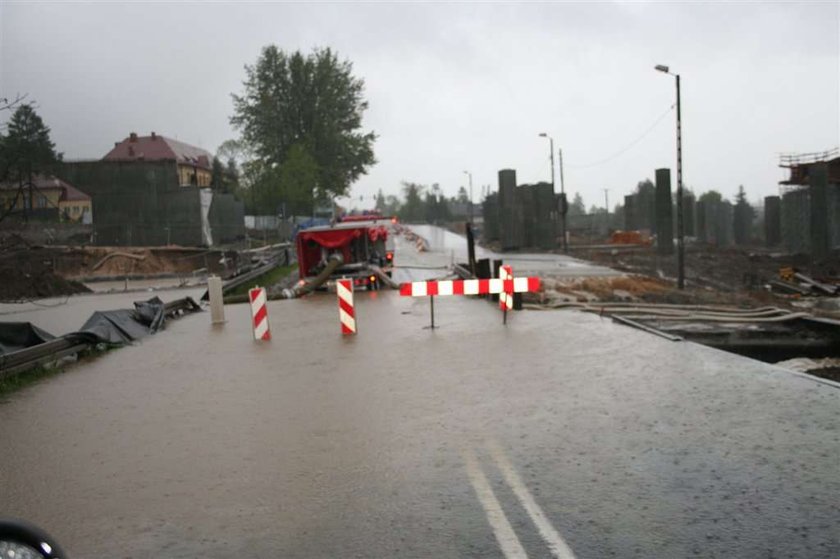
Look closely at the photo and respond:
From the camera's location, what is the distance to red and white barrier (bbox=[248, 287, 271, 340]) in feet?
50.1

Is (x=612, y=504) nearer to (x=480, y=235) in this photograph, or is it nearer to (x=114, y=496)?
(x=114, y=496)

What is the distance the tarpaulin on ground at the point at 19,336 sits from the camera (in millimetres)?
13070

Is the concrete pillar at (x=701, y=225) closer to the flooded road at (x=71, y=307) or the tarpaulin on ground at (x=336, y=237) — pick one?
the tarpaulin on ground at (x=336, y=237)

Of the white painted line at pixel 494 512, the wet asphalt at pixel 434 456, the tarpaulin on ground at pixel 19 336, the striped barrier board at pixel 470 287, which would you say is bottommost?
the wet asphalt at pixel 434 456

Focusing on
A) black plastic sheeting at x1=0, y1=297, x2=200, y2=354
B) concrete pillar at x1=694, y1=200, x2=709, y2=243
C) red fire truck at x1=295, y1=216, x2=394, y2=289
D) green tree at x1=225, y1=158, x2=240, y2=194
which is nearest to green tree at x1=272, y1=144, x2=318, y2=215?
green tree at x1=225, y1=158, x2=240, y2=194

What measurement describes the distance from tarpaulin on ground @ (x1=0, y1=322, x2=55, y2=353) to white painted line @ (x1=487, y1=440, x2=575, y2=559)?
29.9 ft

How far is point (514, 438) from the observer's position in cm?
738

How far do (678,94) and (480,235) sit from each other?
63715mm

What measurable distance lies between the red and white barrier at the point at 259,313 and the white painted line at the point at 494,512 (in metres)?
9.07

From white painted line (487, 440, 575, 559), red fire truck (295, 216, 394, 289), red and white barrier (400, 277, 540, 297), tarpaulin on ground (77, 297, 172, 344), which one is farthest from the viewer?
red fire truck (295, 216, 394, 289)

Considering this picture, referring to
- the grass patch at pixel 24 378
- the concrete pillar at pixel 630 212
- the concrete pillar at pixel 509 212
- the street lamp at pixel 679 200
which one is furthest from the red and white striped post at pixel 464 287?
the concrete pillar at pixel 630 212

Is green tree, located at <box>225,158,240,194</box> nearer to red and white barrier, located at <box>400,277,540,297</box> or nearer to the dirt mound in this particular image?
the dirt mound

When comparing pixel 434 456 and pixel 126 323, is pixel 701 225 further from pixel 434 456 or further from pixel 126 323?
pixel 434 456

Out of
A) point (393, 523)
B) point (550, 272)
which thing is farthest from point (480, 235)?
point (393, 523)
